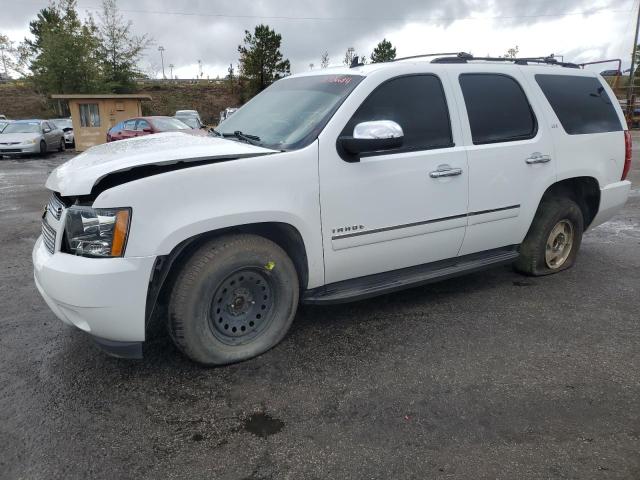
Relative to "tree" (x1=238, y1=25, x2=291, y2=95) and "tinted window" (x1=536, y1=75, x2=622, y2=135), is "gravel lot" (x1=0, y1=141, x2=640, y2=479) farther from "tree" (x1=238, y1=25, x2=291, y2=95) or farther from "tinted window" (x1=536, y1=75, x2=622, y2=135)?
"tree" (x1=238, y1=25, x2=291, y2=95)

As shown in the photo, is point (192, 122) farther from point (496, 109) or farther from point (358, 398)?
point (358, 398)

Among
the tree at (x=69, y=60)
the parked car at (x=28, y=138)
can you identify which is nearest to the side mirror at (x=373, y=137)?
the parked car at (x=28, y=138)

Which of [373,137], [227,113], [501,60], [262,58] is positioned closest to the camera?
[373,137]

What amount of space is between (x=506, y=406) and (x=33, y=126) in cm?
2161

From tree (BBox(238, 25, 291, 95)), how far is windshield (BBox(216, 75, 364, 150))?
41094 mm

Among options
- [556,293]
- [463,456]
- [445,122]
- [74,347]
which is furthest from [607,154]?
[74,347]

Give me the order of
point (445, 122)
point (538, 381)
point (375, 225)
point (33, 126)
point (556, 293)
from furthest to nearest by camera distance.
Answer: point (33, 126) < point (556, 293) < point (445, 122) < point (375, 225) < point (538, 381)

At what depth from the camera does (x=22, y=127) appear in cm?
1956

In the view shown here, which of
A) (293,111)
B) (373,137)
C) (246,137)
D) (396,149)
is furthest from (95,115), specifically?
(373,137)

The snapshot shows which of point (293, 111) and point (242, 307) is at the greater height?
point (293, 111)

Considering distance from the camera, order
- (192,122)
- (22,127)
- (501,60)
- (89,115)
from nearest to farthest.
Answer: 1. (501,60)
2. (22,127)
3. (192,122)
4. (89,115)

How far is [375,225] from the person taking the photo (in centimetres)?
343

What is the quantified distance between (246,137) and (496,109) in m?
2.06

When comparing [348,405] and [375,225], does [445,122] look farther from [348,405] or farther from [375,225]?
[348,405]
